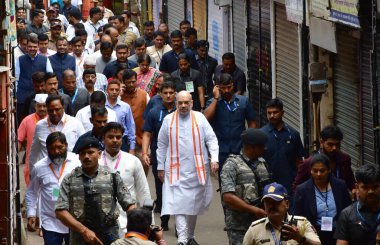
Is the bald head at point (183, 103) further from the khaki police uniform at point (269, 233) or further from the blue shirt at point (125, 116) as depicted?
the khaki police uniform at point (269, 233)

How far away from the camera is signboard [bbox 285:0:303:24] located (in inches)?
676

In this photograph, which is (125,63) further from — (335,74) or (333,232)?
(333,232)

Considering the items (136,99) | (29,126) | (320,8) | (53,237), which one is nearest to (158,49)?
(136,99)

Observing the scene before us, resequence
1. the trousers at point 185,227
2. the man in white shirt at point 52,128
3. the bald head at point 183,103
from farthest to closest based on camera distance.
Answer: the man in white shirt at point 52,128 → the bald head at point 183,103 → the trousers at point 185,227

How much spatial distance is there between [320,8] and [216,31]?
848 centimetres

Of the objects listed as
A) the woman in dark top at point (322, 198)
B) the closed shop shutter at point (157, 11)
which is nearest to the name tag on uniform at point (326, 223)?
the woman in dark top at point (322, 198)

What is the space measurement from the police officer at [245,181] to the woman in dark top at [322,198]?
481mm

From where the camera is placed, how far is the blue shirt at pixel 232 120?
48.4 feet

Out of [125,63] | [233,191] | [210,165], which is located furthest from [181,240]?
[125,63]

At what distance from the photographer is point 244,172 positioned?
11.4m

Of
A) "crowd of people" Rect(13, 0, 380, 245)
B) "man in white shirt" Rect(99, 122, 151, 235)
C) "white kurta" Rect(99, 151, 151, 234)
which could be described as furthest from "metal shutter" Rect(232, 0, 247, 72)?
"white kurta" Rect(99, 151, 151, 234)

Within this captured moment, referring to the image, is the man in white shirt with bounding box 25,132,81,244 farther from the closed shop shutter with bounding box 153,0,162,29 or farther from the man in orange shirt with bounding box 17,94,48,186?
the closed shop shutter with bounding box 153,0,162,29

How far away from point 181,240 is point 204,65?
6.80 metres

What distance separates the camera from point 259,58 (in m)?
20.8
